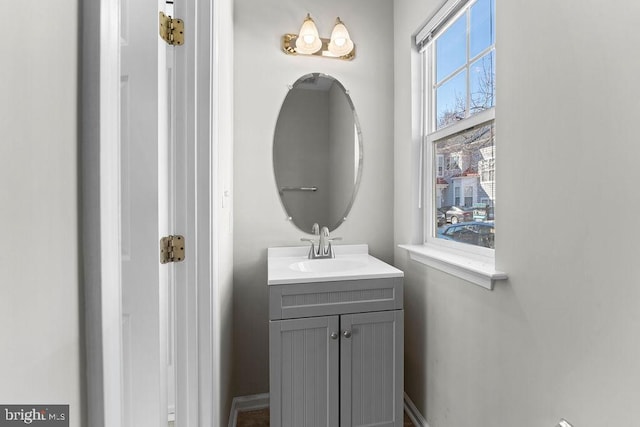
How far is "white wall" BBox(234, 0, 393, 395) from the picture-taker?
6.46ft

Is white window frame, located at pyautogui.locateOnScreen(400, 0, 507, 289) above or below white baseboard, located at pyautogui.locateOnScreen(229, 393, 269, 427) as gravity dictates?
above

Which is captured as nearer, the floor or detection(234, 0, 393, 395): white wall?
the floor

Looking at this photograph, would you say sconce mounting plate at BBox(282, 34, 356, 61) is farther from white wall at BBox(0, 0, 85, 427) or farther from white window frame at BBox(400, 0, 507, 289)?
white wall at BBox(0, 0, 85, 427)

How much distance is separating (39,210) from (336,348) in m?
1.41

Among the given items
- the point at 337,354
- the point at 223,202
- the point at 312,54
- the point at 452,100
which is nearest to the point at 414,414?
the point at 337,354

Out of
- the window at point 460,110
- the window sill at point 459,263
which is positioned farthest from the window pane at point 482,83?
the window sill at point 459,263

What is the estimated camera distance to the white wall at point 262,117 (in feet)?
6.46

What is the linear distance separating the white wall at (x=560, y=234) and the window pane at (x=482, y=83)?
0.49 ft

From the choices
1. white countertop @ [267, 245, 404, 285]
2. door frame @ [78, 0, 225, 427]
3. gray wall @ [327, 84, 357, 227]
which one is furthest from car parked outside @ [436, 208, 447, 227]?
door frame @ [78, 0, 225, 427]

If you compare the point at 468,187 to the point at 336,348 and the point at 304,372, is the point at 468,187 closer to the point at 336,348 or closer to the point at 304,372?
the point at 336,348

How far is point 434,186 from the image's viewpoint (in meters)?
1.82

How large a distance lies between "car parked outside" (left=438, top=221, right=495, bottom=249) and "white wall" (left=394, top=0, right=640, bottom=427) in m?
0.18
